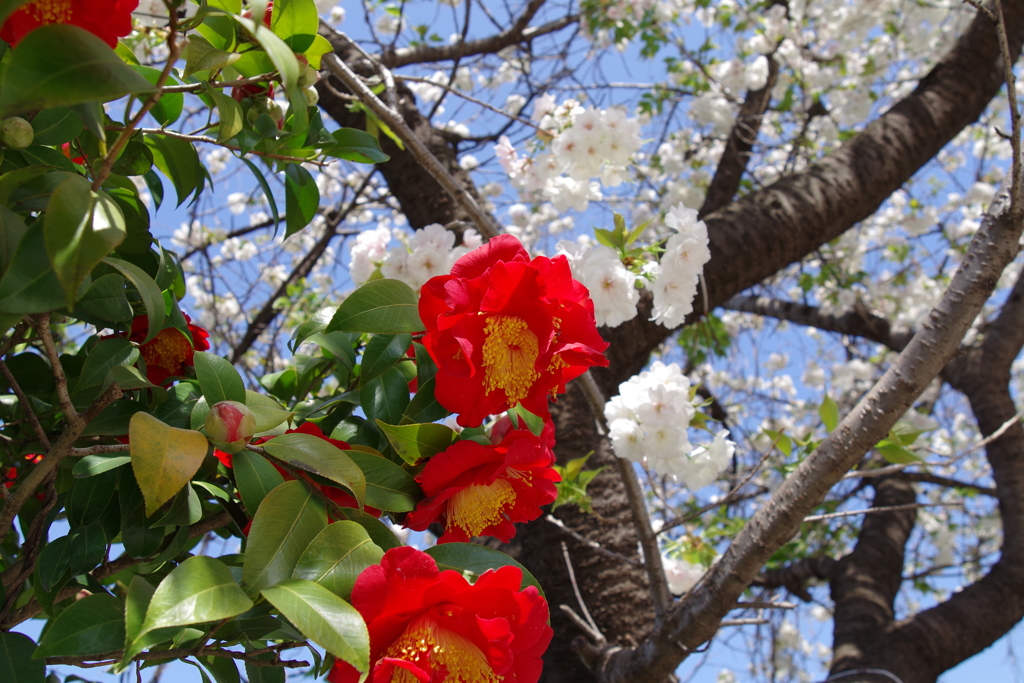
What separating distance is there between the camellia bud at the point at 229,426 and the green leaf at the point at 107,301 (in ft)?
0.58

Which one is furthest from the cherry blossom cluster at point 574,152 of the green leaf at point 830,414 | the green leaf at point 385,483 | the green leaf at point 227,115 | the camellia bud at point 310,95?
the green leaf at point 385,483

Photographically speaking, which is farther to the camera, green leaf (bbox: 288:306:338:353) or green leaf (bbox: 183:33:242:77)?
green leaf (bbox: 288:306:338:353)

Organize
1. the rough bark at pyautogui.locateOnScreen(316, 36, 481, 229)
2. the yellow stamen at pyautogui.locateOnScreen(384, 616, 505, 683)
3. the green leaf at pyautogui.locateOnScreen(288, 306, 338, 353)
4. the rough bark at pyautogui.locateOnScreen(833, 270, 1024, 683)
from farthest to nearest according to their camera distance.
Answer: the rough bark at pyautogui.locateOnScreen(833, 270, 1024, 683) < the rough bark at pyautogui.locateOnScreen(316, 36, 481, 229) < the green leaf at pyautogui.locateOnScreen(288, 306, 338, 353) < the yellow stamen at pyautogui.locateOnScreen(384, 616, 505, 683)

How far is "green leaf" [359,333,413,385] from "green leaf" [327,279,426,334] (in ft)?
0.13

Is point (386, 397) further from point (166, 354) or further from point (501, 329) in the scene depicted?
point (166, 354)

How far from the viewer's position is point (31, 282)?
351 mm

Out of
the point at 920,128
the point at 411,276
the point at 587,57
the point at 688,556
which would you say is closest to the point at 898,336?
the point at 920,128

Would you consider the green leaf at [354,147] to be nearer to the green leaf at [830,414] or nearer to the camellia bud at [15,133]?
the camellia bud at [15,133]

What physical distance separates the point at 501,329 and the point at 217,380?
0.73ft

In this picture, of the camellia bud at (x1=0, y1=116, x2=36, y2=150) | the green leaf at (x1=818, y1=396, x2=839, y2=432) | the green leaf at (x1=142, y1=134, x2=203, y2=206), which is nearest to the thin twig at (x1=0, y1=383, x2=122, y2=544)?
the camellia bud at (x1=0, y1=116, x2=36, y2=150)

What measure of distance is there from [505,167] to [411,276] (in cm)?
58

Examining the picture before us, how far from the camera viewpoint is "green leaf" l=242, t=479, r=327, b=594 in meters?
0.38

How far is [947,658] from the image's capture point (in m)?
1.86

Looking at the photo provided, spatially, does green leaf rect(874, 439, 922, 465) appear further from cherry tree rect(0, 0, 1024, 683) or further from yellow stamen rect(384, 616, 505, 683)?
Result: yellow stamen rect(384, 616, 505, 683)
